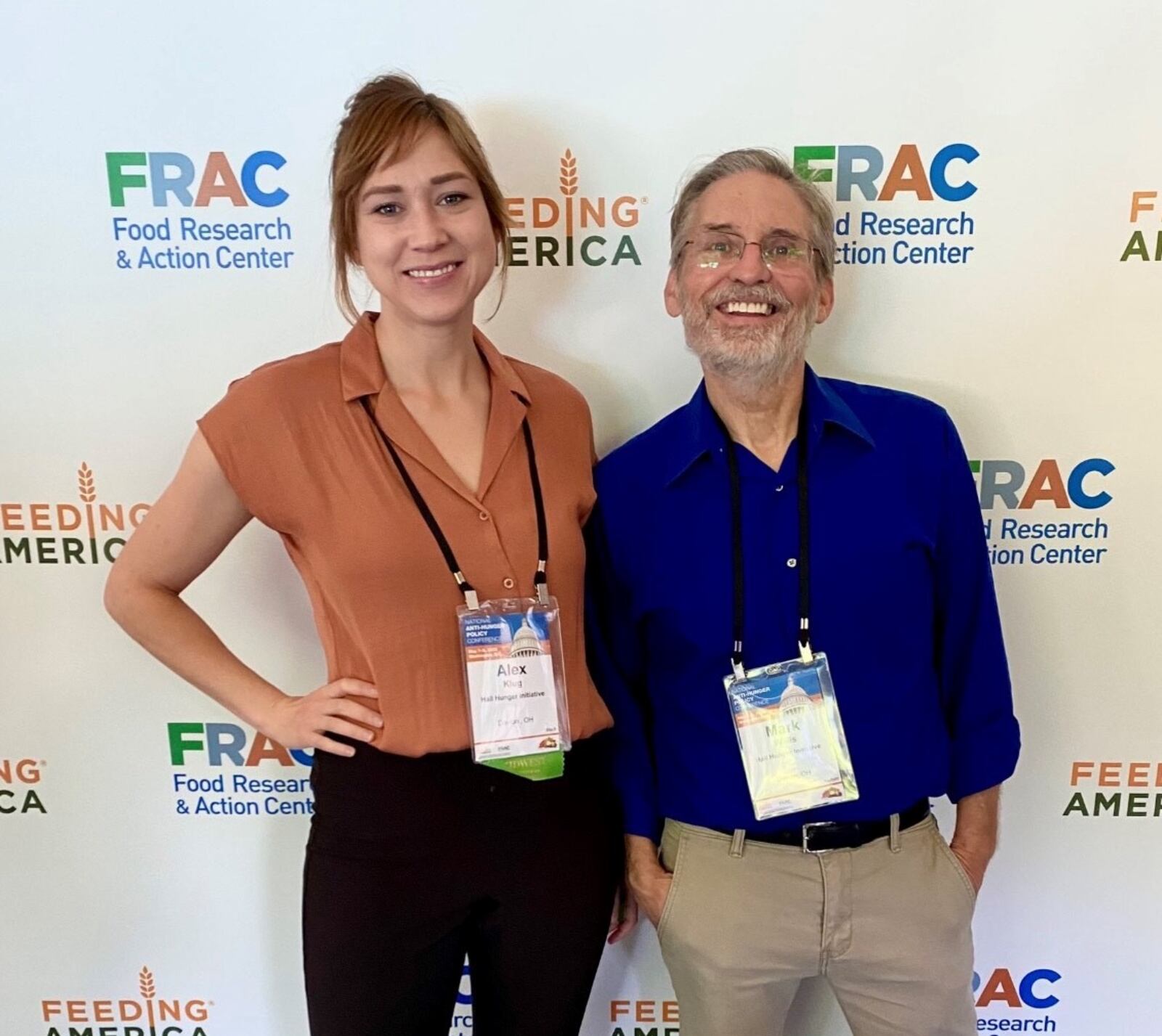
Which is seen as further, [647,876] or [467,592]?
[647,876]

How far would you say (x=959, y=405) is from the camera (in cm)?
165

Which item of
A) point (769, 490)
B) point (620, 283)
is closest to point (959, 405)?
point (769, 490)

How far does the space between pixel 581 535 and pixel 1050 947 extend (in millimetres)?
1363

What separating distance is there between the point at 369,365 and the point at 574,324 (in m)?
0.46

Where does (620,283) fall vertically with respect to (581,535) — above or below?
above

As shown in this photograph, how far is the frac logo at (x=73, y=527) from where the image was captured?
1.70 meters

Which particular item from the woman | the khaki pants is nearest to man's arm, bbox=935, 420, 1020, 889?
the khaki pants

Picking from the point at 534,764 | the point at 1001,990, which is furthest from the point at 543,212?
the point at 1001,990

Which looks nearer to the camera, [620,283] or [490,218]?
[490,218]

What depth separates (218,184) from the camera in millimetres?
1564

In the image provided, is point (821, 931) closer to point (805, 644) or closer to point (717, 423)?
point (805, 644)

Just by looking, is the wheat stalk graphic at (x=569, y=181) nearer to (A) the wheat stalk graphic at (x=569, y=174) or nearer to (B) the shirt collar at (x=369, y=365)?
(A) the wheat stalk graphic at (x=569, y=174)

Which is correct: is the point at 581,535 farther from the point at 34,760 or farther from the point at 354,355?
the point at 34,760

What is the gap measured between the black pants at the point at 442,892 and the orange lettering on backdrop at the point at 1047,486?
0.96 m
